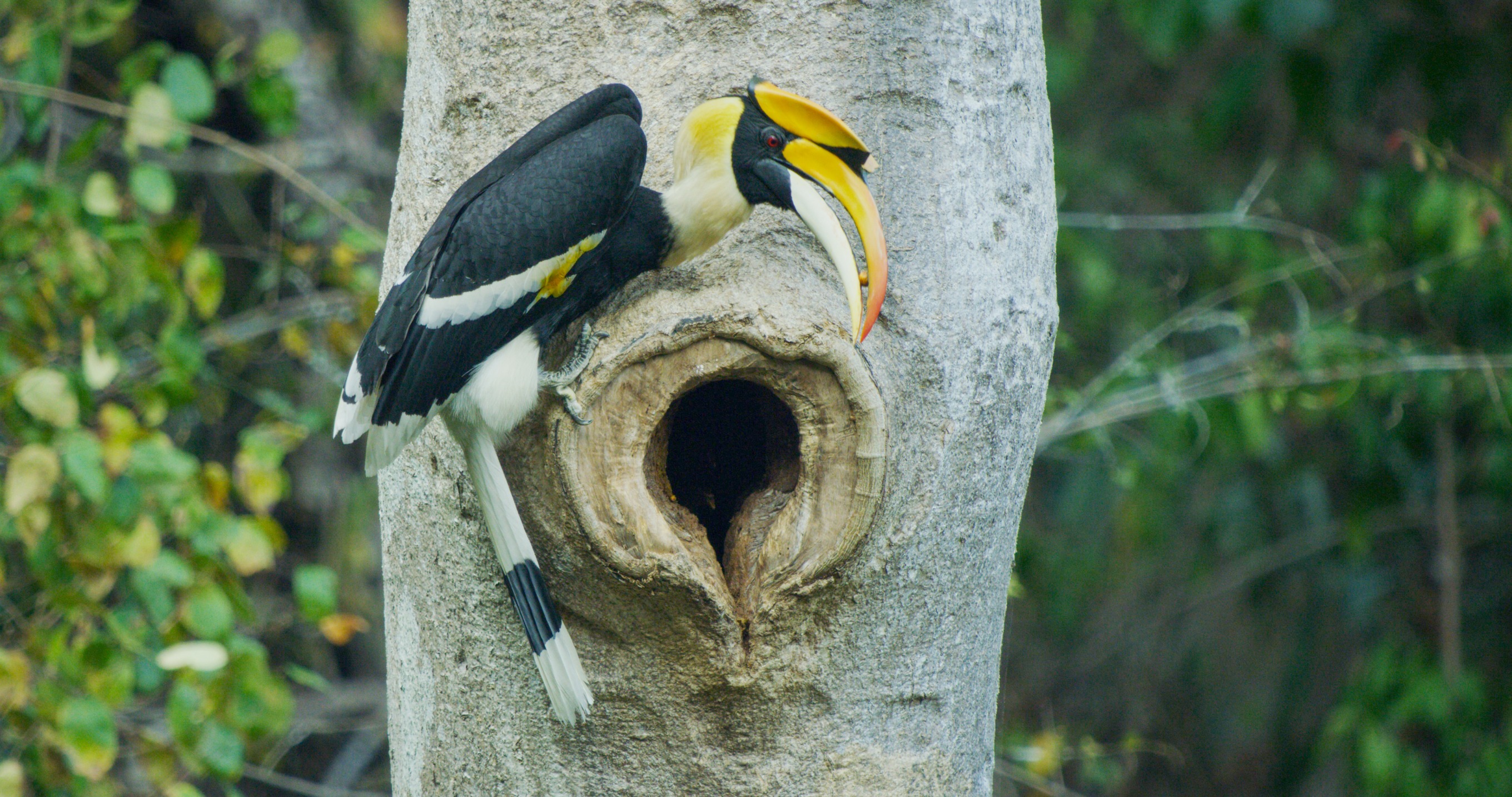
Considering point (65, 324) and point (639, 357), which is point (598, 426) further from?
point (65, 324)

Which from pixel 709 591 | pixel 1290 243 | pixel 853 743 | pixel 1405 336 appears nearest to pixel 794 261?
pixel 709 591

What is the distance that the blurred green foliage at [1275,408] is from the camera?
7.55 feet

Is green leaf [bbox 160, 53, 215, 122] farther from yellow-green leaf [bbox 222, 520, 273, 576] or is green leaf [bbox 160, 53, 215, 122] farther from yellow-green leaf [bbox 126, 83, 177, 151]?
yellow-green leaf [bbox 222, 520, 273, 576]

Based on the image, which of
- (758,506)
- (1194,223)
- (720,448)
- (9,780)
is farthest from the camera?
(1194,223)

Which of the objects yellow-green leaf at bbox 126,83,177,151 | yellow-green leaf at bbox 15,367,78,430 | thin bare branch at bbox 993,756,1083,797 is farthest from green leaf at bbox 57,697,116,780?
thin bare branch at bbox 993,756,1083,797

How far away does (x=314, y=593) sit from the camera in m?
1.81

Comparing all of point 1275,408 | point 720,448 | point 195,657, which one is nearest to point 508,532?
point 720,448

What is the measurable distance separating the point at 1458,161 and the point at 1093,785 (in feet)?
8.04

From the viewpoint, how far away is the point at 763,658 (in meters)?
1.17

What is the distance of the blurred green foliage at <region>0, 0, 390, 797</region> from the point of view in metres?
1.72

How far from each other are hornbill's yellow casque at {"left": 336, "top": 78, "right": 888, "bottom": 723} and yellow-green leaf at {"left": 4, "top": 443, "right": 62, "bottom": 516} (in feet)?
2.48

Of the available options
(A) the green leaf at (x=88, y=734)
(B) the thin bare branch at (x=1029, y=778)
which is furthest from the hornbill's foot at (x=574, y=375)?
(B) the thin bare branch at (x=1029, y=778)

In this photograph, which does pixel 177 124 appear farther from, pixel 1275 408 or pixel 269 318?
pixel 1275 408

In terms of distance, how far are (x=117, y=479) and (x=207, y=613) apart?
235 millimetres
